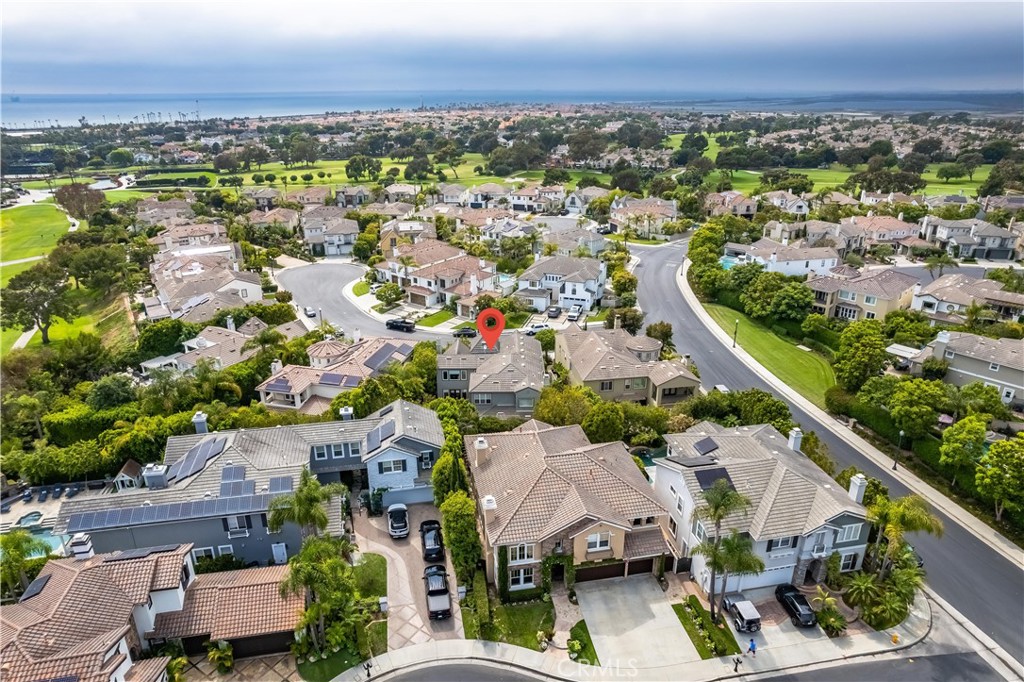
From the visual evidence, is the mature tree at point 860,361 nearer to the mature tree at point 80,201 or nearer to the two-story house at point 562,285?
the two-story house at point 562,285

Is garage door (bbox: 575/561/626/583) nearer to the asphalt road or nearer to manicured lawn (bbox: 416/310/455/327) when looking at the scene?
the asphalt road

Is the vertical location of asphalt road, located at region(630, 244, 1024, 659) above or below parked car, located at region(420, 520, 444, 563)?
below

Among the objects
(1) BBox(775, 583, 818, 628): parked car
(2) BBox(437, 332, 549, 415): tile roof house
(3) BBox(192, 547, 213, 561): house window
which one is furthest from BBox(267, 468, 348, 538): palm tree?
(1) BBox(775, 583, 818, 628): parked car

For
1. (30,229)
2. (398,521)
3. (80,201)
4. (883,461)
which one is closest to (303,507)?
(398,521)

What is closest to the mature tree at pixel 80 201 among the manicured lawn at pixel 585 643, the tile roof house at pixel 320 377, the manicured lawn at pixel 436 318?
the manicured lawn at pixel 436 318

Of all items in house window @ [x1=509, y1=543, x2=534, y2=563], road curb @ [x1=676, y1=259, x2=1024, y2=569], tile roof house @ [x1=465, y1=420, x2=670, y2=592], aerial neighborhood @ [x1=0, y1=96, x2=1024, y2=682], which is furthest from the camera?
road curb @ [x1=676, y1=259, x2=1024, y2=569]

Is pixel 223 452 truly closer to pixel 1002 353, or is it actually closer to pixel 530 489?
pixel 530 489
